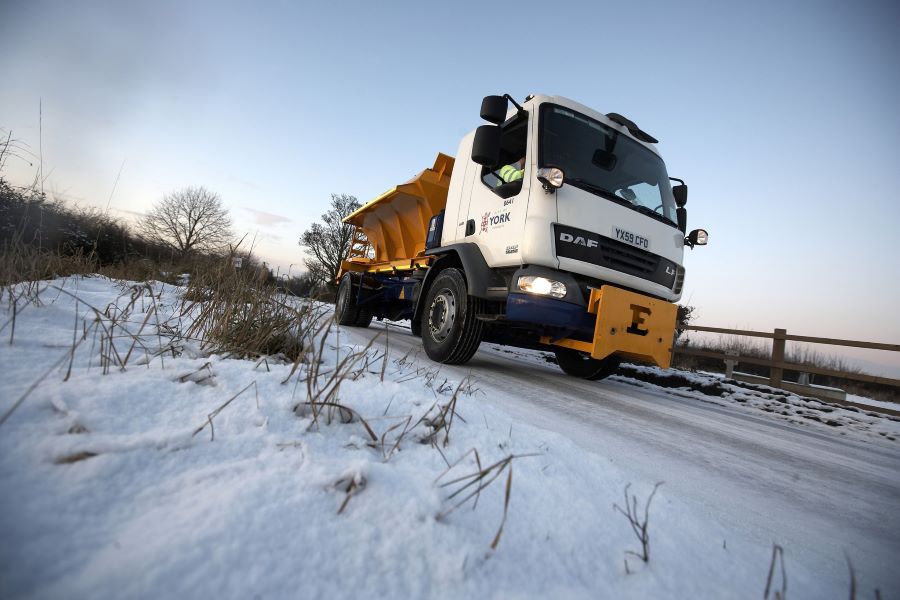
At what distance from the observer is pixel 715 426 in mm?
2742

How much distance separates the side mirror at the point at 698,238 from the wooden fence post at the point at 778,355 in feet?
14.2

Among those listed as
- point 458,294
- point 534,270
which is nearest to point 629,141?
point 534,270

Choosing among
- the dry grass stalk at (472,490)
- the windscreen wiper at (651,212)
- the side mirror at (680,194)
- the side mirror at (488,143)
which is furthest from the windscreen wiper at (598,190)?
the dry grass stalk at (472,490)

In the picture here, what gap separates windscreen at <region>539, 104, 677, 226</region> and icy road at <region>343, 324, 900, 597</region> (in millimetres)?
1976

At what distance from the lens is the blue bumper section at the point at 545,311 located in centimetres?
310

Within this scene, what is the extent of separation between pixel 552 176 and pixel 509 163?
2.63 ft

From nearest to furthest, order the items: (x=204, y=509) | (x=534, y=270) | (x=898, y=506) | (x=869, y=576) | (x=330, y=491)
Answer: (x=204, y=509) → (x=330, y=491) → (x=869, y=576) → (x=898, y=506) → (x=534, y=270)

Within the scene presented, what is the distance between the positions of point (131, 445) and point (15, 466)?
0.14 meters

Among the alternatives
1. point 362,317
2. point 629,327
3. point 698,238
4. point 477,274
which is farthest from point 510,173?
point 362,317

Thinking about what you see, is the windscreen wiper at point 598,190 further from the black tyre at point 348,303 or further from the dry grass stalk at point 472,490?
the black tyre at point 348,303

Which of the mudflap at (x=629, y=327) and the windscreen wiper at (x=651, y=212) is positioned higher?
the windscreen wiper at (x=651, y=212)

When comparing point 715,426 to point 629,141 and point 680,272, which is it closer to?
point 680,272

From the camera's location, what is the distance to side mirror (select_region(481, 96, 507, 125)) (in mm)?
3209

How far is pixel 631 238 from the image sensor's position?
3543 mm
